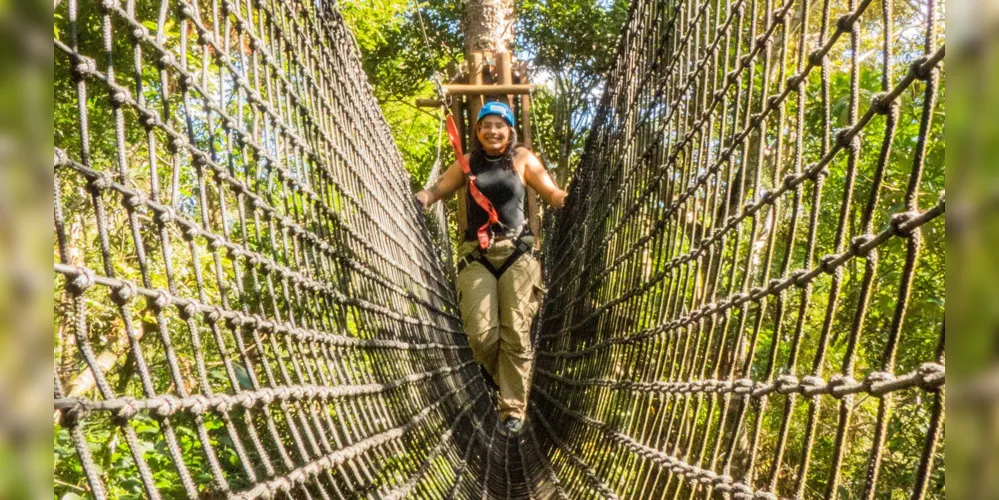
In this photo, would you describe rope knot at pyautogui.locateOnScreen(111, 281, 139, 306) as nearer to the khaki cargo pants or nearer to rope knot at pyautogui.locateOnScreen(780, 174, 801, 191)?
rope knot at pyautogui.locateOnScreen(780, 174, 801, 191)

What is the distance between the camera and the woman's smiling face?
9.40 ft

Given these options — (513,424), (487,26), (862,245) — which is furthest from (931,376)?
(487,26)

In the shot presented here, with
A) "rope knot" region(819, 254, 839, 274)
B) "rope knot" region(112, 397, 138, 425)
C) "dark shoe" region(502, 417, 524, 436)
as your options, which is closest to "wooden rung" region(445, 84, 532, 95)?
"dark shoe" region(502, 417, 524, 436)

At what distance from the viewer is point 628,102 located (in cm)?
270

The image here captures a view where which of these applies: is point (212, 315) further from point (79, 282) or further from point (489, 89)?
point (489, 89)

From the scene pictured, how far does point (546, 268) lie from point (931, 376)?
3557mm

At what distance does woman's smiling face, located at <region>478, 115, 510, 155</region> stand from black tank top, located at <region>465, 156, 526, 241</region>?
0.09m

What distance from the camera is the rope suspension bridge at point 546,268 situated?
3.22 ft

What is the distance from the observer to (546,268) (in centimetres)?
420

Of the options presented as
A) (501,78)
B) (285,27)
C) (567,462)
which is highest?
(501,78)

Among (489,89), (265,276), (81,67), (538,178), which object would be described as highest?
(489,89)
